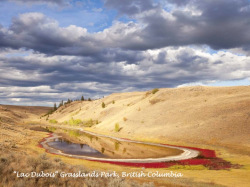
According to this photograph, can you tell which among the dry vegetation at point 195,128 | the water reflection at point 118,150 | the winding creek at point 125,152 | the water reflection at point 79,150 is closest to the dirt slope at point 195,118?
the dry vegetation at point 195,128

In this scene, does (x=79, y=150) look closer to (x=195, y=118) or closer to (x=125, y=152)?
(x=125, y=152)

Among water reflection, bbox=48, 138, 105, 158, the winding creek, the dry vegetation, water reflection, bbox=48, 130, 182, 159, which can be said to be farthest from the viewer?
water reflection, bbox=48, 138, 105, 158

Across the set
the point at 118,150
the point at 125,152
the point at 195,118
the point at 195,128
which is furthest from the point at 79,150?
the point at 195,118

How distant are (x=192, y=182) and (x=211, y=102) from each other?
178 ft

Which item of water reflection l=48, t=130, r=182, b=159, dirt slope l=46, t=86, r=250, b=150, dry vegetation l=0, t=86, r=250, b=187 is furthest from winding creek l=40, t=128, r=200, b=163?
dirt slope l=46, t=86, r=250, b=150

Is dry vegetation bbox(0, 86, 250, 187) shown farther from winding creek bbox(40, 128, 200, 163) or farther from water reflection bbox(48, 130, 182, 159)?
water reflection bbox(48, 130, 182, 159)

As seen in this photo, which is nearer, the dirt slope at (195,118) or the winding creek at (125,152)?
the winding creek at (125,152)

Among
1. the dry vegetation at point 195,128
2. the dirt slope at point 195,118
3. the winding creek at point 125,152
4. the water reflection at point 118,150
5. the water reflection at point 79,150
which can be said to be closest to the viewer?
the dry vegetation at point 195,128

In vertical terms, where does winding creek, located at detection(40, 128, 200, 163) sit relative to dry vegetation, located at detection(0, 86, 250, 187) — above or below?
below

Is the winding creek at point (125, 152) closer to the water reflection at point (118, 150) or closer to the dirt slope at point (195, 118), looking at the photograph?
the water reflection at point (118, 150)

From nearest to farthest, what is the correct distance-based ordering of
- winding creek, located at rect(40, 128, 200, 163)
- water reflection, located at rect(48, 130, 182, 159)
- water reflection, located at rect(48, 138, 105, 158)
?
winding creek, located at rect(40, 128, 200, 163), water reflection, located at rect(48, 130, 182, 159), water reflection, located at rect(48, 138, 105, 158)

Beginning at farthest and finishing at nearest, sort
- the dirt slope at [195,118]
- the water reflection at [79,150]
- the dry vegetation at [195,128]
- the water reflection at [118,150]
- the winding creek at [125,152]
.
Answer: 1. the dirt slope at [195,118]
2. the water reflection at [79,150]
3. the water reflection at [118,150]
4. the winding creek at [125,152]
5. the dry vegetation at [195,128]

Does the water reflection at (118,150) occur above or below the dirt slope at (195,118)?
below

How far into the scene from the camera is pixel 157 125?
7000cm
